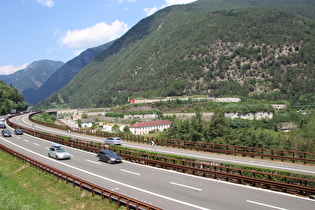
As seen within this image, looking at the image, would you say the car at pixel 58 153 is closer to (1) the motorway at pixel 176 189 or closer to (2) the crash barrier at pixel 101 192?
(1) the motorway at pixel 176 189

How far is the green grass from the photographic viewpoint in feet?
59.4

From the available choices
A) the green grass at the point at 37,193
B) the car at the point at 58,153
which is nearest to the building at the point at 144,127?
→ the green grass at the point at 37,193

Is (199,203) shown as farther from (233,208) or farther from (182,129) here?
(182,129)

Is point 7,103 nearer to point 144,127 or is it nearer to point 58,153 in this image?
point 144,127

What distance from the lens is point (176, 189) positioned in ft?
64.5

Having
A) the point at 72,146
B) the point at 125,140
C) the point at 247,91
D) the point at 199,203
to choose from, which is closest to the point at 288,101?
the point at 247,91

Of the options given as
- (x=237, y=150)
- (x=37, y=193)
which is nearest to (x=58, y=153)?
(x=37, y=193)

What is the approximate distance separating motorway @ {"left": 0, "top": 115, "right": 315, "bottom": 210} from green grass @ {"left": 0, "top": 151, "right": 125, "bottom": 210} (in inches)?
66.7

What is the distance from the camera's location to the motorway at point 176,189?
654 inches

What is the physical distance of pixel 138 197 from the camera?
18.4 meters

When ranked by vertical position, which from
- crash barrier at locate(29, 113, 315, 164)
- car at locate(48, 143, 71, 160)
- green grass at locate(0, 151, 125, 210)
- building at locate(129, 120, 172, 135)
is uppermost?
car at locate(48, 143, 71, 160)

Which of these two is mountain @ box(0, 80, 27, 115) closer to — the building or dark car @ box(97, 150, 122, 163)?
the building

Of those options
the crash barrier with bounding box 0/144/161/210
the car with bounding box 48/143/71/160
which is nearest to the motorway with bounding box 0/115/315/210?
the crash barrier with bounding box 0/144/161/210

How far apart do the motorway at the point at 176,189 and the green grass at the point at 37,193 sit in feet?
5.56
